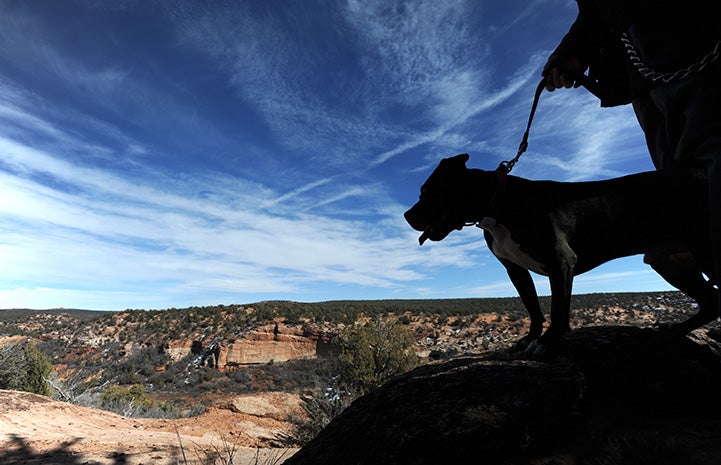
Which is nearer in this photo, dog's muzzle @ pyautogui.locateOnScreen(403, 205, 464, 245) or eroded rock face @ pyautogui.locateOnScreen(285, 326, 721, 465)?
eroded rock face @ pyautogui.locateOnScreen(285, 326, 721, 465)

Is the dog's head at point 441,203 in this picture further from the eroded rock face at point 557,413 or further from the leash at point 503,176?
the eroded rock face at point 557,413

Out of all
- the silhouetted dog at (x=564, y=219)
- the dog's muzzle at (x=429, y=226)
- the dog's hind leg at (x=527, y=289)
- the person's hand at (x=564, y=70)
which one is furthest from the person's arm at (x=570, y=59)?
the dog's hind leg at (x=527, y=289)

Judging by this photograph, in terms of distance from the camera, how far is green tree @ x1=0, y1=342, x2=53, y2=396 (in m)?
12.6

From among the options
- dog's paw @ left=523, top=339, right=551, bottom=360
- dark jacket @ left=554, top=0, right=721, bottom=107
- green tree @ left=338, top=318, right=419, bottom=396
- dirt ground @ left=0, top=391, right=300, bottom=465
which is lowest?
dirt ground @ left=0, top=391, right=300, bottom=465

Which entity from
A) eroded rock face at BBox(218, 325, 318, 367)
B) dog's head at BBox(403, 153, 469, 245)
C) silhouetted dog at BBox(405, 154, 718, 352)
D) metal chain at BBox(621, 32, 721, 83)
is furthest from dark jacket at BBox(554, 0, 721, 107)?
eroded rock face at BBox(218, 325, 318, 367)

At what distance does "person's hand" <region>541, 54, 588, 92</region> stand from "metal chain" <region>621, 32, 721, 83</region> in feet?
2.01

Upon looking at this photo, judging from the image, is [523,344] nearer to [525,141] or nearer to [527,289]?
[527,289]

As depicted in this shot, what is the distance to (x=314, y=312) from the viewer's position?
3972cm

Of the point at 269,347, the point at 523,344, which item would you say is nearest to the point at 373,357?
the point at 523,344

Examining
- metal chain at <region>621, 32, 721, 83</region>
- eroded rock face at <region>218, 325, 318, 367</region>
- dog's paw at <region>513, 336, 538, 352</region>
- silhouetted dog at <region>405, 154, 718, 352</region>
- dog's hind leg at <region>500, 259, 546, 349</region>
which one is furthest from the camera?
eroded rock face at <region>218, 325, 318, 367</region>

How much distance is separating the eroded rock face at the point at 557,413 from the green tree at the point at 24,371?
1490 centimetres

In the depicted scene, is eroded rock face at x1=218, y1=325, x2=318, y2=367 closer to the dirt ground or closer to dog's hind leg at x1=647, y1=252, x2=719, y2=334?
the dirt ground

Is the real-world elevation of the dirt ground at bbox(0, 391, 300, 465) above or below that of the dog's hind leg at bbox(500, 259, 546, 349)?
below

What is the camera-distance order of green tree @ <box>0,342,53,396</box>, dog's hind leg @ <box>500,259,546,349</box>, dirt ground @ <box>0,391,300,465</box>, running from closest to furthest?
dog's hind leg @ <box>500,259,546,349</box> → dirt ground @ <box>0,391,300,465</box> → green tree @ <box>0,342,53,396</box>
